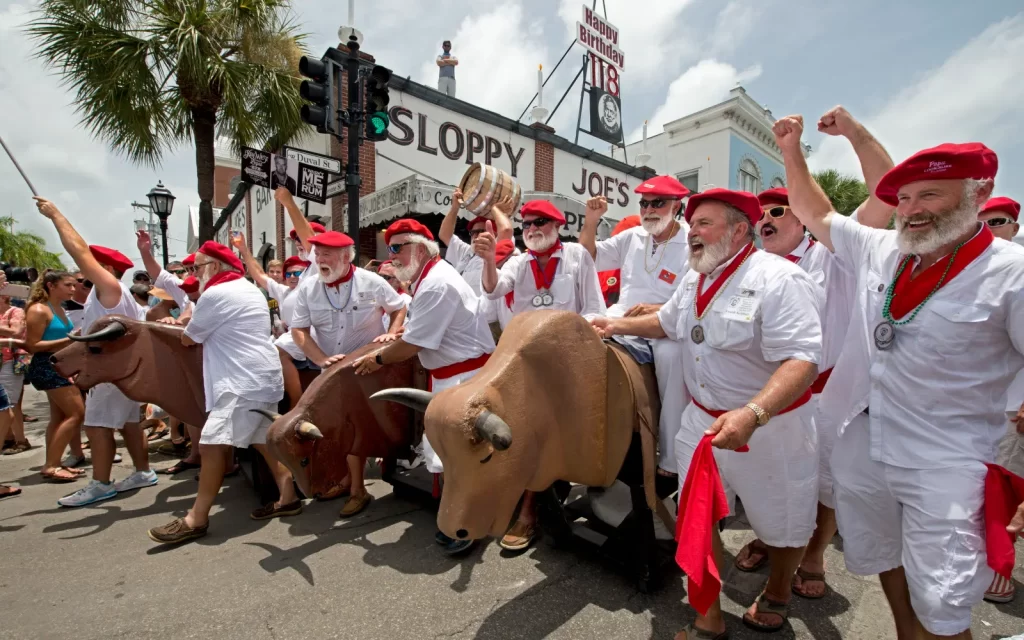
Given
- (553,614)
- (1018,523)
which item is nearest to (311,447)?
(553,614)

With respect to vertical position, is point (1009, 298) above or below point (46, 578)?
above

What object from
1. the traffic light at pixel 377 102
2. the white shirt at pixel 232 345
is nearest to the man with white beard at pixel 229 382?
the white shirt at pixel 232 345

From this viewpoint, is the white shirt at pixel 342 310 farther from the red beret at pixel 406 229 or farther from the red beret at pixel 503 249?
the red beret at pixel 503 249

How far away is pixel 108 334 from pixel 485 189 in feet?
10.8

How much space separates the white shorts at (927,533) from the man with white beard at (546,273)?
2.07m

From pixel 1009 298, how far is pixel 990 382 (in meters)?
0.30

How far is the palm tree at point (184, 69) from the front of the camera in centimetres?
877

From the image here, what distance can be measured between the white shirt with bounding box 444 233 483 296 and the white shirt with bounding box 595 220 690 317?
1945mm

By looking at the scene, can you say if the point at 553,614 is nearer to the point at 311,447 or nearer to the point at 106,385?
the point at 311,447

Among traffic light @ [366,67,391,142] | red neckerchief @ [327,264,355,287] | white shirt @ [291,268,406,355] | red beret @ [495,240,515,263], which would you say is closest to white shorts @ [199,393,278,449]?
white shirt @ [291,268,406,355]

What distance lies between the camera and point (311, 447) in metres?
3.40

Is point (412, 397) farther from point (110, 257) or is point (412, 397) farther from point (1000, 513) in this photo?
point (110, 257)

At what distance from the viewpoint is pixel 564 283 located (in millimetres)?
3861

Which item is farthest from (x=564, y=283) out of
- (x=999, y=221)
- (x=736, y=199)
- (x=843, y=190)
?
(x=843, y=190)
